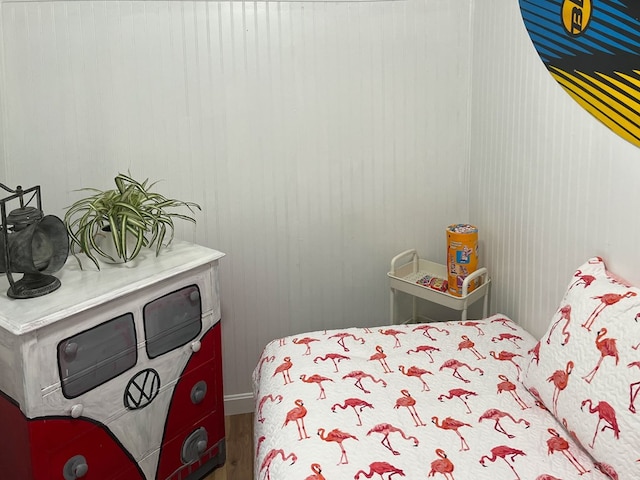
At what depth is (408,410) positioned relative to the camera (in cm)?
196

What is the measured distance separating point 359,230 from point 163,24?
3.81 ft

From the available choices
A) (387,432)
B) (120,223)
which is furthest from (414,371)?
(120,223)

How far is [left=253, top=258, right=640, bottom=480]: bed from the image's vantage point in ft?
5.45

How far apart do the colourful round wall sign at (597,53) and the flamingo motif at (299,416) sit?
120cm

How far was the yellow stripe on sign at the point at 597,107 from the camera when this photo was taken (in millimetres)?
1868

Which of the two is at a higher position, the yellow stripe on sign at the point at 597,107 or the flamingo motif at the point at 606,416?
the yellow stripe on sign at the point at 597,107

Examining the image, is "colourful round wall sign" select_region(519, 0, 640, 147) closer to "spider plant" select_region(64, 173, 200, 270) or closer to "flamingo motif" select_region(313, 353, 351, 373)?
"flamingo motif" select_region(313, 353, 351, 373)

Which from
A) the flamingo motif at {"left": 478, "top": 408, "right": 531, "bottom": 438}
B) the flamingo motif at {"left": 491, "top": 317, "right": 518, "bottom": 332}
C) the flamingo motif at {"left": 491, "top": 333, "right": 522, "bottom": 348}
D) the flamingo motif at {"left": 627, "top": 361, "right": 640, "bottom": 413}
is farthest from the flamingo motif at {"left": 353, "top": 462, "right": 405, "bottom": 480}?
the flamingo motif at {"left": 491, "top": 317, "right": 518, "bottom": 332}

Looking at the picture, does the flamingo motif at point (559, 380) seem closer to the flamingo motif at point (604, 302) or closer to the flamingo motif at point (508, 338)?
the flamingo motif at point (604, 302)

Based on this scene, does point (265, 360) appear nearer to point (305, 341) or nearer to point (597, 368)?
point (305, 341)

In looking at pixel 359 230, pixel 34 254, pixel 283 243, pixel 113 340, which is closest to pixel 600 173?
pixel 359 230

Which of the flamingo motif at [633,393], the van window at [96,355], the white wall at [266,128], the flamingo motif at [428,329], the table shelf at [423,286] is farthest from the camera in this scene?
the table shelf at [423,286]

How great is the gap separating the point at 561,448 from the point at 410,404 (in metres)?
0.43

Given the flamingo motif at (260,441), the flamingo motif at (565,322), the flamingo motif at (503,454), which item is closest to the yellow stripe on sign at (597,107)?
the flamingo motif at (565,322)
